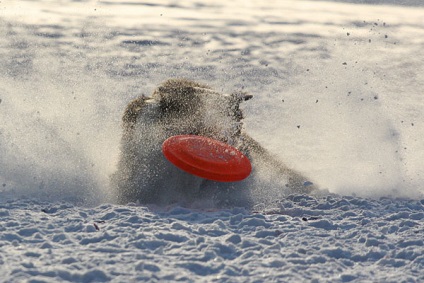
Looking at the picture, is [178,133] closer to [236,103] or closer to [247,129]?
[236,103]

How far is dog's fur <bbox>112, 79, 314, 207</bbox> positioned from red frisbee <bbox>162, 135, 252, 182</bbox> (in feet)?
0.80

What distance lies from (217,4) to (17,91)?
800 cm

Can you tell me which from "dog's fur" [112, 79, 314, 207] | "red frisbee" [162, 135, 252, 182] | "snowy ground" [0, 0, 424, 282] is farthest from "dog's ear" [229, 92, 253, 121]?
"snowy ground" [0, 0, 424, 282]

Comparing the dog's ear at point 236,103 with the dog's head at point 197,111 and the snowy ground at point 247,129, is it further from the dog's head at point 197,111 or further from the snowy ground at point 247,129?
the snowy ground at point 247,129

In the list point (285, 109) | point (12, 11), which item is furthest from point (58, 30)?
point (285, 109)

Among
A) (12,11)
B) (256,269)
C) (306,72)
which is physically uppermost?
(12,11)

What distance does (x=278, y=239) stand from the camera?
5383 mm

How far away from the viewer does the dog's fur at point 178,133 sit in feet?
20.5

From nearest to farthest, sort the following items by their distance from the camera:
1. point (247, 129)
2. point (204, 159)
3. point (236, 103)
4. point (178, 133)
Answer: point (204, 159) < point (178, 133) < point (236, 103) < point (247, 129)

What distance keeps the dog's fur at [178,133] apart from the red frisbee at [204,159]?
0.80ft

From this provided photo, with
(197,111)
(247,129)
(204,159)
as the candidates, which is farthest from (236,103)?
(247,129)

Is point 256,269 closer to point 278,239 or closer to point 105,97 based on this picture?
point 278,239

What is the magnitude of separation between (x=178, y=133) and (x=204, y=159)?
0.55 meters

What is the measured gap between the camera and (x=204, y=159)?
602 centimetres
